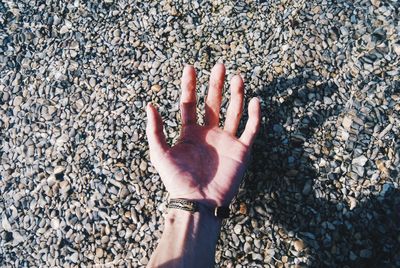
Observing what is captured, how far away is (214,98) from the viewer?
12.1 ft

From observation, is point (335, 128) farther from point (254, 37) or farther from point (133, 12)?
point (133, 12)

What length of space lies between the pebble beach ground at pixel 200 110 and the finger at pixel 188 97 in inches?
23.9

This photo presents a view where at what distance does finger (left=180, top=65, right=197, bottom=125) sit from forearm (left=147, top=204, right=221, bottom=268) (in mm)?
791

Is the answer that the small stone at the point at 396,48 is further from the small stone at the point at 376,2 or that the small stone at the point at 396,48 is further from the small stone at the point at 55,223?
the small stone at the point at 55,223

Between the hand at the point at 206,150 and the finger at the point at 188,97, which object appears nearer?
the hand at the point at 206,150

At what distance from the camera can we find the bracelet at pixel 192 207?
328 centimetres

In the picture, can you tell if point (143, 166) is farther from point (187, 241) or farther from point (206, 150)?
point (187, 241)

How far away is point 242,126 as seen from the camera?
4082 millimetres

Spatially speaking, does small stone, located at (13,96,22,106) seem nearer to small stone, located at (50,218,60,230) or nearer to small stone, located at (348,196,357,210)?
small stone, located at (50,218,60,230)

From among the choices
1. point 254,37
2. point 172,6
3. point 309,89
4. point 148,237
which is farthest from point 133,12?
point 148,237

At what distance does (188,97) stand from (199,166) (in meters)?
0.61

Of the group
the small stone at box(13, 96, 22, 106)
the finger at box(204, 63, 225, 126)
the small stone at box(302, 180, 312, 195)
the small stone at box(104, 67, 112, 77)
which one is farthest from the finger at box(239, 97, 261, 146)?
the small stone at box(13, 96, 22, 106)

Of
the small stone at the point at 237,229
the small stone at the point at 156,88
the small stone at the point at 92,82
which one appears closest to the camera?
the small stone at the point at 237,229

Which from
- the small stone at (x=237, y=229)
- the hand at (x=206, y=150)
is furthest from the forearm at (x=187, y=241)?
the small stone at (x=237, y=229)
